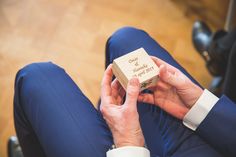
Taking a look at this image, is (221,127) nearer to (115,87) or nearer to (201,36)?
(115,87)

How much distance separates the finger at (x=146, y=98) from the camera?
2.89 ft

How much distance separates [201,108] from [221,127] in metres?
0.06

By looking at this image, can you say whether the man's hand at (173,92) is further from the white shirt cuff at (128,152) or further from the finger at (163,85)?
the white shirt cuff at (128,152)

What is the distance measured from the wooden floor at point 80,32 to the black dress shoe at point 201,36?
0.13ft

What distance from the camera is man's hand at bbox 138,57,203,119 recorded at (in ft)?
2.70

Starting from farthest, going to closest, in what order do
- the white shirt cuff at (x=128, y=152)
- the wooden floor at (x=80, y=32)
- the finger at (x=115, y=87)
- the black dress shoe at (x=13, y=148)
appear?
the wooden floor at (x=80, y=32) → the black dress shoe at (x=13, y=148) → the finger at (x=115, y=87) → the white shirt cuff at (x=128, y=152)

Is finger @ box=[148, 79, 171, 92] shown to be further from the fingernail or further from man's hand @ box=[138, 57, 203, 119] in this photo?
the fingernail

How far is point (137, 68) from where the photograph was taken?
79 centimetres

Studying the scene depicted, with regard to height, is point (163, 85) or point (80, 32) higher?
point (80, 32)

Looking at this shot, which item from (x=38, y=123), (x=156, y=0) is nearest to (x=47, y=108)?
(x=38, y=123)

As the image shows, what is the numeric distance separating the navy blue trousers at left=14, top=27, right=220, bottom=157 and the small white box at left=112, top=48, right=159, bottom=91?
0.41 feet

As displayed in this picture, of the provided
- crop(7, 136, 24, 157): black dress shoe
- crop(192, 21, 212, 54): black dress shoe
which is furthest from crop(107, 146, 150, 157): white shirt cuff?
crop(192, 21, 212, 54): black dress shoe

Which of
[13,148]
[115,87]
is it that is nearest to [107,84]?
[115,87]

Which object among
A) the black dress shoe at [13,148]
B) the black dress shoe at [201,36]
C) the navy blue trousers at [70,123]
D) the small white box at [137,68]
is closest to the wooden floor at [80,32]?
the black dress shoe at [201,36]
